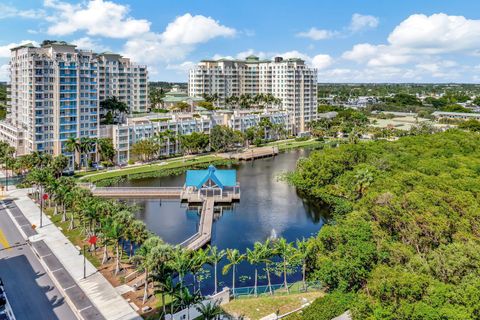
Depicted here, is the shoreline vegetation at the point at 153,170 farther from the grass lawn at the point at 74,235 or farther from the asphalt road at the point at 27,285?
the asphalt road at the point at 27,285

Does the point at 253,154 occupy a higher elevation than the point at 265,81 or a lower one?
lower

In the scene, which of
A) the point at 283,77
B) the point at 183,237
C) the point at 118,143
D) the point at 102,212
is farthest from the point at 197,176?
the point at 283,77

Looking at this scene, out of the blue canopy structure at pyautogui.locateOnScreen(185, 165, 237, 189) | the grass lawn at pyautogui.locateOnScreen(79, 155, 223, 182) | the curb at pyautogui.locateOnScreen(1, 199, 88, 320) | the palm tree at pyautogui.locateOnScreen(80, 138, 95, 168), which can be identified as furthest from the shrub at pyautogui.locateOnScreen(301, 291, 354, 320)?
the palm tree at pyautogui.locateOnScreen(80, 138, 95, 168)

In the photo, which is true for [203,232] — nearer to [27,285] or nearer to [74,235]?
[74,235]

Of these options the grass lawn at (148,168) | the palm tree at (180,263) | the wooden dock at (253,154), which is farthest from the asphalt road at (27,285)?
the wooden dock at (253,154)

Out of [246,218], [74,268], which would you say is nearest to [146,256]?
[74,268]

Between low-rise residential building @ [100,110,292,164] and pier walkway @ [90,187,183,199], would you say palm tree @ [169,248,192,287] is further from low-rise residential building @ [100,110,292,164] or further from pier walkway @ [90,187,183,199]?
low-rise residential building @ [100,110,292,164]

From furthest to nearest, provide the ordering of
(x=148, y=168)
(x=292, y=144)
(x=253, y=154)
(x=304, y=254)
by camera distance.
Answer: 1. (x=292, y=144)
2. (x=253, y=154)
3. (x=148, y=168)
4. (x=304, y=254)
